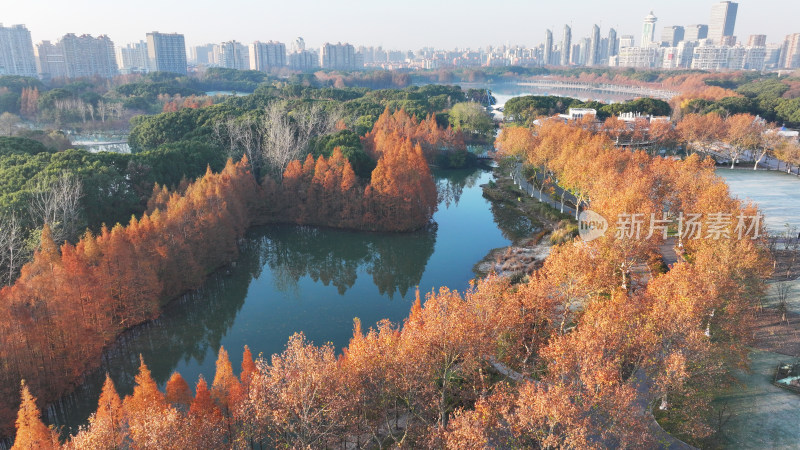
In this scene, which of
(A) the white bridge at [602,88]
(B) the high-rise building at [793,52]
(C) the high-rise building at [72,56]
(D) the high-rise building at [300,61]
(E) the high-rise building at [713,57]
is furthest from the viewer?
(D) the high-rise building at [300,61]

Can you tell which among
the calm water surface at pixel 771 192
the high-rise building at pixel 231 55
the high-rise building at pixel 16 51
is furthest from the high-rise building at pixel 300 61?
the calm water surface at pixel 771 192

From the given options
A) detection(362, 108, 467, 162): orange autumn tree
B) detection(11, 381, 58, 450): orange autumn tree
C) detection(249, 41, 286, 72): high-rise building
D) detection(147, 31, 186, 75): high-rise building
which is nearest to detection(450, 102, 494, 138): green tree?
detection(362, 108, 467, 162): orange autumn tree

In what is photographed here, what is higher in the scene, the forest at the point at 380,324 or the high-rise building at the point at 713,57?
the high-rise building at the point at 713,57

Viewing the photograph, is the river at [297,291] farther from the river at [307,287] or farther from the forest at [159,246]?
the forest at [159,246]

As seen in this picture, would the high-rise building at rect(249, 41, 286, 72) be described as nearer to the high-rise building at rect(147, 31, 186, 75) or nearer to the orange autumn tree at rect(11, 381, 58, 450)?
the high-rise building at rect(147, 31, 186, 75)

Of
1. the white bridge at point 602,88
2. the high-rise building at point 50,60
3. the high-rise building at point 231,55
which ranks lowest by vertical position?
the white bridge at point 602,88

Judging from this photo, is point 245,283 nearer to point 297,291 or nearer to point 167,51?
point 297,291
